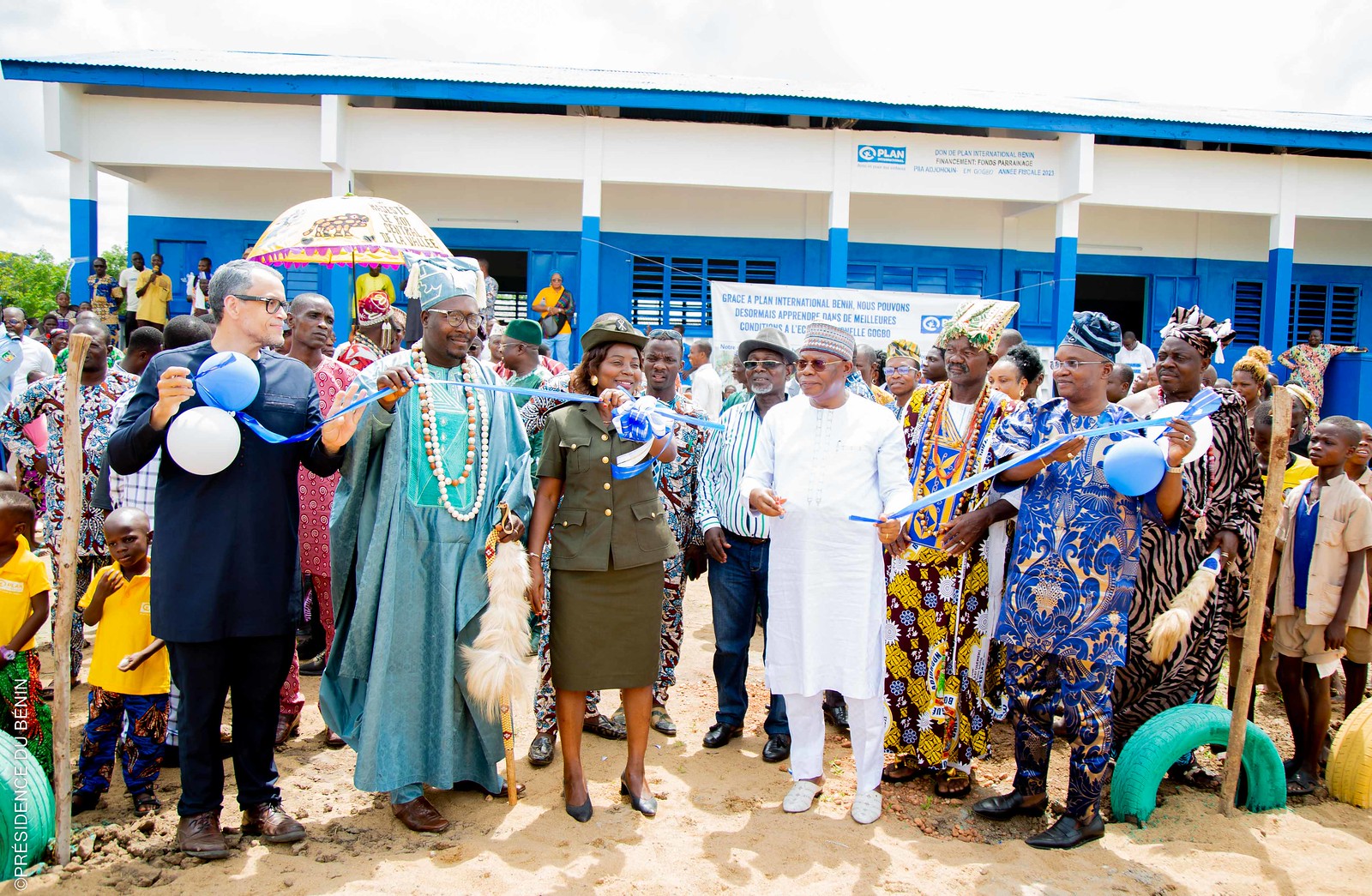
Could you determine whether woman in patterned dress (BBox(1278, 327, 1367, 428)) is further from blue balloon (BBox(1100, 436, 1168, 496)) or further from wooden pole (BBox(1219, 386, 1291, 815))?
blue balloon (BBox(1100, 436, 1168, 496))

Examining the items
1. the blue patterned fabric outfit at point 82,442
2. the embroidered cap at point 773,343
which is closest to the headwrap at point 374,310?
the blue patterned fabric outfit at point 82,442

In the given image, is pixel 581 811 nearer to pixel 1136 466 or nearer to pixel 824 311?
pixel 1136 466

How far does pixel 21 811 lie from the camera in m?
3.23

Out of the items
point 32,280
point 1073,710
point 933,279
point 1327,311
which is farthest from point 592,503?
point 32,280

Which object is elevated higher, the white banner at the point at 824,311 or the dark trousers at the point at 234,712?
the white banner at the point at 824,311

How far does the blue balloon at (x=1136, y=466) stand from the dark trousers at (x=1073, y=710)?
758mm

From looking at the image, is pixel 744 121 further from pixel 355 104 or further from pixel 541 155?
pixel 355 104

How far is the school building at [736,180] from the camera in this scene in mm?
13273

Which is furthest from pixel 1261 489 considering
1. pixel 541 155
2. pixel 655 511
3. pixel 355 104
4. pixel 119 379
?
pixel 355 104

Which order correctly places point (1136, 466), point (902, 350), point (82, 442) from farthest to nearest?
point (902, 350)
point (82, 442)
point (1136, 466)

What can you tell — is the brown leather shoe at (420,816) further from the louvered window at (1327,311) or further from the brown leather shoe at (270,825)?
the louvered window at (1327,311)

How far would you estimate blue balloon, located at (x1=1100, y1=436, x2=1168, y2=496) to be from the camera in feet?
11.1

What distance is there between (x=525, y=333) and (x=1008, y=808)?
3.63m

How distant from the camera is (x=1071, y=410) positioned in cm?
380
